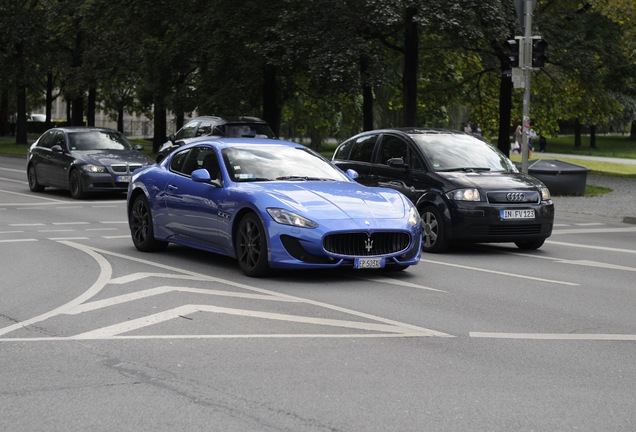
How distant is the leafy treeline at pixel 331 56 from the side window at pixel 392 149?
37.6 feet

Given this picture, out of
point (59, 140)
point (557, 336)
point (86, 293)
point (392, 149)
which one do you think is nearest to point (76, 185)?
point (59, 140)

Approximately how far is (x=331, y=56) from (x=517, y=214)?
19.1 m

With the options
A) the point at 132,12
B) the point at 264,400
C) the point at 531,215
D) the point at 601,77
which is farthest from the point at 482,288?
the point at 132,12

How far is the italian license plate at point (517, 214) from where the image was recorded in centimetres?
1477

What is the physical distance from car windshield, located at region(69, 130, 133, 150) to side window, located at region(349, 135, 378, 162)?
9.76 meters

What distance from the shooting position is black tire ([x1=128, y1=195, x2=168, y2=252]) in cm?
1407

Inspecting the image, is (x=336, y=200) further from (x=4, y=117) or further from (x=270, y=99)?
(x=4, y=117)

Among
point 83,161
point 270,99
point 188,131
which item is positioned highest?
point 270,99

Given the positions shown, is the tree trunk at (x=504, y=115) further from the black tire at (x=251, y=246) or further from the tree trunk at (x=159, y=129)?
the black tire at (x=251, y=246)

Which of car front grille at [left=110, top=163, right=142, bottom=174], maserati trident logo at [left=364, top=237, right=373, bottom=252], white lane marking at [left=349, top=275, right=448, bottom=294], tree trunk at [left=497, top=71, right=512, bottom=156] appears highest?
tree trunk at [left=497, top=71, right=512, bottom=156]

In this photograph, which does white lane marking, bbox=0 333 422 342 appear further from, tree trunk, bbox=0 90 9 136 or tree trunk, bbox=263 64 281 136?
tree trunk, bbox=0 90 9 136

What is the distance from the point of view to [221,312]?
31.3 ft

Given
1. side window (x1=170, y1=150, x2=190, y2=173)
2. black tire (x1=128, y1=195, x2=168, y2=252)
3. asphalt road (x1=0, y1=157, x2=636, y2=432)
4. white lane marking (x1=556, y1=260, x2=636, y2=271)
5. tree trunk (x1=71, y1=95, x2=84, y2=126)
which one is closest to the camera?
asphalt road (x1=0, y1=157, x2=636, y2=432)

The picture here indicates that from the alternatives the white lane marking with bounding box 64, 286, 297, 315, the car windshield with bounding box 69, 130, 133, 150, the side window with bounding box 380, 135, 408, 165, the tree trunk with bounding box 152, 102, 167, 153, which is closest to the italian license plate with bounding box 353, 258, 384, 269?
the white lane marking with bounding box 64, 286, 297, 315
